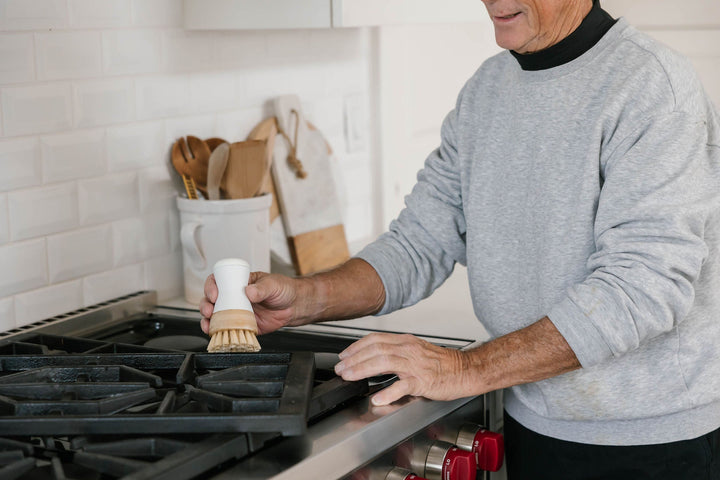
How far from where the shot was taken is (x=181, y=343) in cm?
150

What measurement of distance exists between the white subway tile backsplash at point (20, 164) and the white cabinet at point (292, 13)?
1.39 ft

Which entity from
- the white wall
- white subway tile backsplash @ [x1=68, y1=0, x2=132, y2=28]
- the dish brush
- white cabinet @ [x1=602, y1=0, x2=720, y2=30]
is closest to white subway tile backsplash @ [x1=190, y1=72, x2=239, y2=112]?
the white wall

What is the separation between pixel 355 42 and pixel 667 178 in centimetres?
125

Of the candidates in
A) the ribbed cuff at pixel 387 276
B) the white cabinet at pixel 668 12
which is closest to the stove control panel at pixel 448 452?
the ribbed cuff at pixel 387 276

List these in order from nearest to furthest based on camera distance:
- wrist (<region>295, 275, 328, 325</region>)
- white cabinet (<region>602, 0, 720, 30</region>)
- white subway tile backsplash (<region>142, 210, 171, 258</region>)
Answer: wrist (<region>295, 275, 328, 325</region>) → white subway tile backsplash (<region>142, 210, 171, 258</region>) → white cabinet (<region>602, 0, 720, 30</region>)

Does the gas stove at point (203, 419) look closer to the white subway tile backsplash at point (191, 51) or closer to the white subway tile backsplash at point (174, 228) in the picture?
the white subway tile backsplash at point (174, 228)

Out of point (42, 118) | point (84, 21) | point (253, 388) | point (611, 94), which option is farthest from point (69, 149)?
point (611, 94)

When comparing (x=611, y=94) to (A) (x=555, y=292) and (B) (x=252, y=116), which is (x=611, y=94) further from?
(B) (x=252, y=116)

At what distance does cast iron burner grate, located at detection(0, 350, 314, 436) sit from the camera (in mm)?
1010

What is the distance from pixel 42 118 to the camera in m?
1.54

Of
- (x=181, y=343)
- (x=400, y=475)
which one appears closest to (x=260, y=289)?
(x=181, y=343)

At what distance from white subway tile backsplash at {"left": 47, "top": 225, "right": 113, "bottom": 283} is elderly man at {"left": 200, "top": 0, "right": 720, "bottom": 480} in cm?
39

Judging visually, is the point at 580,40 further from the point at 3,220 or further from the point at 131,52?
the point at 3,220

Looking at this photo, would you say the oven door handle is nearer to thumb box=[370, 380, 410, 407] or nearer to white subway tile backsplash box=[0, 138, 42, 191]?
white subway tile backsplash box=[0, 138, 42, 191]
